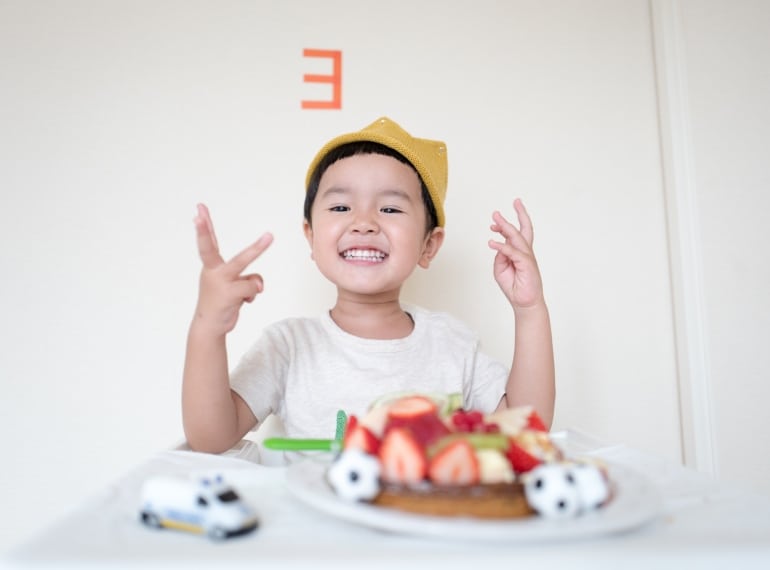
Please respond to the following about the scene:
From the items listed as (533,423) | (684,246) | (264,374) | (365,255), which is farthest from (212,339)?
(684,246)

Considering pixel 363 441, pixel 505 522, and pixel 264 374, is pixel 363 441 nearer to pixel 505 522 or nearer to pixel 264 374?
pixel 505 522

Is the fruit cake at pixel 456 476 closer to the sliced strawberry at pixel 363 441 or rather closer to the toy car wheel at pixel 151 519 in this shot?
the sliced strawberry at pixel 363 441

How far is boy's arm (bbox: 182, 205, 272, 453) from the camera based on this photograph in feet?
2.27

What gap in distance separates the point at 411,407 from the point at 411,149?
567mm

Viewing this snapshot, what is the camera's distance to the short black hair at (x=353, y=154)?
964 mm

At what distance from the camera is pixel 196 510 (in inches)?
15.6

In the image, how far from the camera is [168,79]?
48.9 inches

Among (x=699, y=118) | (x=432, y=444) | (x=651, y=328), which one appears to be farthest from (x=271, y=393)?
(x=699, y=118)

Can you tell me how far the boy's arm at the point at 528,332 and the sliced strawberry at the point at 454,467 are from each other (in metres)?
0.51

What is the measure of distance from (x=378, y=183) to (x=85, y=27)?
2.58 feet

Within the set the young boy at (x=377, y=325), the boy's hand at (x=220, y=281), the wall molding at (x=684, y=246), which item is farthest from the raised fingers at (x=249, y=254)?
the wall molding at (x=684, y=246)

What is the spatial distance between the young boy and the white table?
40cm

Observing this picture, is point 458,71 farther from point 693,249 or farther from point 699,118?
point 693,249

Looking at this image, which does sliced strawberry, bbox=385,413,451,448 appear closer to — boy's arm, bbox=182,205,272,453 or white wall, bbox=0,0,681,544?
boy's arm, bbox=182,205,272,453
